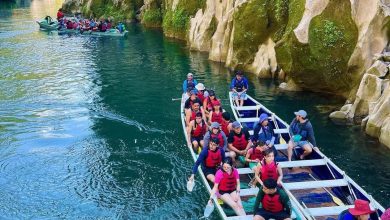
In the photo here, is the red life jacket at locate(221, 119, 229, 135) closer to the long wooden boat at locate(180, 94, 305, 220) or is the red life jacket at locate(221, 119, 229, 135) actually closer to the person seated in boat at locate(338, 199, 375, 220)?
the long wooden boat at locate(180, 94, 305, 220)

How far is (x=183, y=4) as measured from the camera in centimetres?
A: 4978

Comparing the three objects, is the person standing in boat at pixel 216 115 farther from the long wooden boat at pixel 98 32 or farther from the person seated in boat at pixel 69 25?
the person seated in boat at pixel 69 25

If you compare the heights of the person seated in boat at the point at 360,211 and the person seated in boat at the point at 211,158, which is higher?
the person seated in boat at the point at 360,211

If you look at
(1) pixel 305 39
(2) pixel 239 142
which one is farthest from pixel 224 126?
→ (1) pixel 305 39

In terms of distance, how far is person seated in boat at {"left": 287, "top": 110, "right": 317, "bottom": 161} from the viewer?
16000 mm

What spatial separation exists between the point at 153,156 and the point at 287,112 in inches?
365

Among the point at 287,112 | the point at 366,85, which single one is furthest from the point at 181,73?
the point at 366,85

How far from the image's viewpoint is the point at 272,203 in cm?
1104

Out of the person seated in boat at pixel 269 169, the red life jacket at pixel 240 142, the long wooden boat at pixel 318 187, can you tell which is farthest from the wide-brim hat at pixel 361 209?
the red life jacket at pixel 240 142

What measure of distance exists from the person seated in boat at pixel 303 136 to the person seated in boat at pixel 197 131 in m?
3.48

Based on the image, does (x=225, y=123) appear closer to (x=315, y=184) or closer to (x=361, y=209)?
(x=315, y=184)

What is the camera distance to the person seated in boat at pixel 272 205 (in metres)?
11.0

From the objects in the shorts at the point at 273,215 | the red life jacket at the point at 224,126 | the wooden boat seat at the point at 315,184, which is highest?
the red life jacket at the point at 224,126

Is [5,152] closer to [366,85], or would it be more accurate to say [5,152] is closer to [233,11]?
[366,85]
